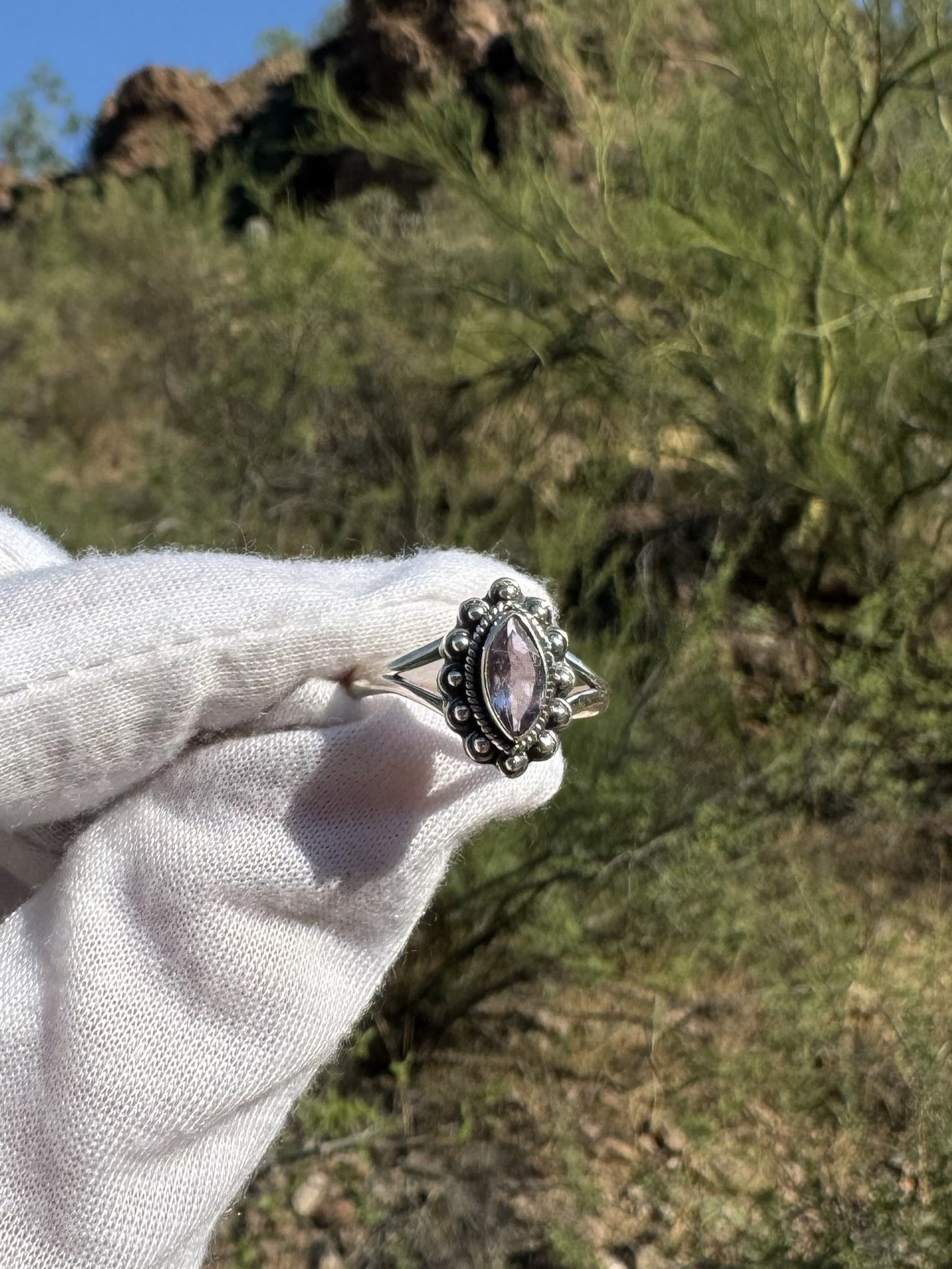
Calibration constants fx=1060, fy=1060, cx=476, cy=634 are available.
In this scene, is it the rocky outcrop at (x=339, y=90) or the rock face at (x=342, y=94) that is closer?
the rocky outcrop at (x=339, y=90)

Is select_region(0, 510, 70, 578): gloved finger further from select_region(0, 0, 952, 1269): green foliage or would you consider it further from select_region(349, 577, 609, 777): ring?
select_region(0, 0, 952, 1269): green foliage

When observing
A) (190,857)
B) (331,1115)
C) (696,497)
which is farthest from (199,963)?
(696,497)

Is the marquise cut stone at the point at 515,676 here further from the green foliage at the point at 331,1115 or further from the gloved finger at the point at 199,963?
the green foliage at the point at 331,1115

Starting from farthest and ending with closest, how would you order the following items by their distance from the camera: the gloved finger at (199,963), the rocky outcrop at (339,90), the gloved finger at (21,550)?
the rocky outcrop at (339,90) → the gloved finger at (21,550) → the gloved finger at (199,963)

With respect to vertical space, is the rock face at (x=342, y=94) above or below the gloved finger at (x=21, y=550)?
above

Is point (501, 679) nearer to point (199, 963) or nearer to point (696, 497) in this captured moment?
point (199, 963)

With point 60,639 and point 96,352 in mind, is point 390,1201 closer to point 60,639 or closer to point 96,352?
point 60,639

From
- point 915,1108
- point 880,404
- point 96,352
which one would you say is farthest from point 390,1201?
point 96,352

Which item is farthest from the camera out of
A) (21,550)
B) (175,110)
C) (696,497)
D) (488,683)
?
(175,110)

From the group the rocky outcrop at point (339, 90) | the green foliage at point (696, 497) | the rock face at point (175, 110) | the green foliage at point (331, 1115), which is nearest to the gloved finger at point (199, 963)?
the green foliage at point (696, 497)
